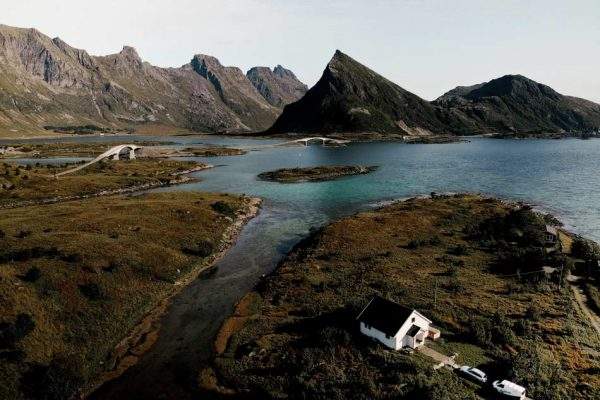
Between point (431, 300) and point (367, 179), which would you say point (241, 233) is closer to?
point (431, 300)

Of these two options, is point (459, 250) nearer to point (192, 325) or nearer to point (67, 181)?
point (192, 325)

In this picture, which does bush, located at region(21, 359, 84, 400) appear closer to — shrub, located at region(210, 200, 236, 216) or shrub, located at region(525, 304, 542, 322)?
shrub, located at region(525, 304, 542, 322)

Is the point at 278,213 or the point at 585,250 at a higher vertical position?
the point at 585,250

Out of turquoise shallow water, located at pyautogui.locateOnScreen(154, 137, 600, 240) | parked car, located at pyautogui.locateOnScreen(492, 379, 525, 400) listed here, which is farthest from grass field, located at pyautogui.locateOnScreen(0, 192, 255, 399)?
parked car, located at pyautogui.locateOnScreen(492, 379, 525, 400)

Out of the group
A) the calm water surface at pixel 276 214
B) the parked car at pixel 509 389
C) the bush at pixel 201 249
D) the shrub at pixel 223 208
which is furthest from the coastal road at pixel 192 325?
the parked car at pixel 509 389

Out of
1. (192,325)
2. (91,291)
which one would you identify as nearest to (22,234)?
(91,291)

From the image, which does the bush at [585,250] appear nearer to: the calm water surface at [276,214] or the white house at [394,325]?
the calm water surface at [276,214]

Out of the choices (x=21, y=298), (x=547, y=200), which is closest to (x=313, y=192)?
(x=547, y=200)
